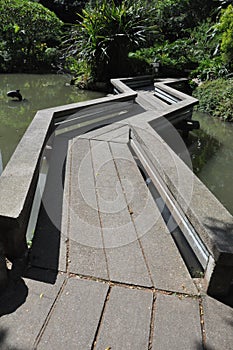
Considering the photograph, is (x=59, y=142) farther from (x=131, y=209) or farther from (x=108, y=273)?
(x=108, y=273)

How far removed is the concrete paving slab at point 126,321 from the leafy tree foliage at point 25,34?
41.4ft

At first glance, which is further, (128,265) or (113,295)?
(128,265)

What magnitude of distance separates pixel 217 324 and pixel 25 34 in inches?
545

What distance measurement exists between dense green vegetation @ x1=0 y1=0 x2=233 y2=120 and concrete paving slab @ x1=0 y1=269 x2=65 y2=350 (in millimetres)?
6316

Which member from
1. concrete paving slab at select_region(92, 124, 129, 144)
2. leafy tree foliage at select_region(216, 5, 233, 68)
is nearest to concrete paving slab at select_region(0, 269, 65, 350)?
concrete paving slab at select_region(92, 124, 129, 144)

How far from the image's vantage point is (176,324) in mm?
1519

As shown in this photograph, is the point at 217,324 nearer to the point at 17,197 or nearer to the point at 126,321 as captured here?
the point at 126,321

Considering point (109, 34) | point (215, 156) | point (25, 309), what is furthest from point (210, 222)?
point (109, 34)

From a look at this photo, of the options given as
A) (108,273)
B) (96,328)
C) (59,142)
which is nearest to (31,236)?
(108,273)

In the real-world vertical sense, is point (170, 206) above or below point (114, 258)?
above

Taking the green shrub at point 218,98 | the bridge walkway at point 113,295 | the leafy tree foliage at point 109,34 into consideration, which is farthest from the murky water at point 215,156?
the leafy tree foliage at point 109,34

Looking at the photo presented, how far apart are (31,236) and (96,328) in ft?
Result: 2.90

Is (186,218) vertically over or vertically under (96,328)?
over

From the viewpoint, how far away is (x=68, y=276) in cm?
177
